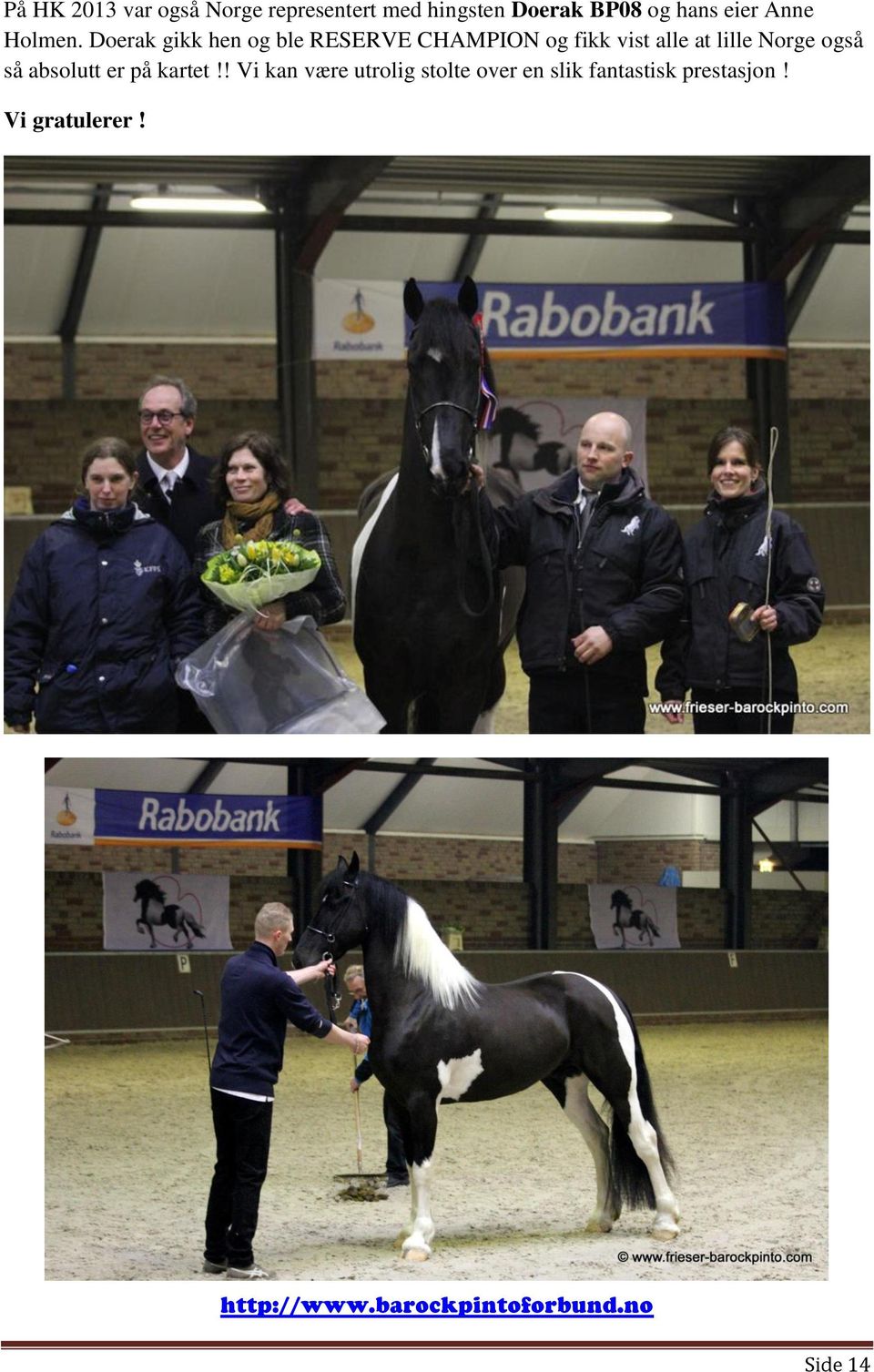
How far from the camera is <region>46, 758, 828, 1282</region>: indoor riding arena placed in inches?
167

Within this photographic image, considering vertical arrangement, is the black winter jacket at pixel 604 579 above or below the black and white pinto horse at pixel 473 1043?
above

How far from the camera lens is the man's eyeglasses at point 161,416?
12.4ft

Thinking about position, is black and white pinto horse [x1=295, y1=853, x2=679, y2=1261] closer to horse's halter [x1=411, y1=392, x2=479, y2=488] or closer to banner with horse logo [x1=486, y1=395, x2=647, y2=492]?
horse's halter [x1=411, y1=392, x2=479, y2=488]

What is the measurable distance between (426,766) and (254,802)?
0.69 metres

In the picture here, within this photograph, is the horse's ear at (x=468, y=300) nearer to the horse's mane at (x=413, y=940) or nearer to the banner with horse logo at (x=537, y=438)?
the horse's mane at (x=413, y=940)

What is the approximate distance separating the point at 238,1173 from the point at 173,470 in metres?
1.68

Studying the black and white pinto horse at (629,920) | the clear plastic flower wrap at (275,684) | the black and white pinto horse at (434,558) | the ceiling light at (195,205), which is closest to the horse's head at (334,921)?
the clear plastic flower wrap at (275,684)

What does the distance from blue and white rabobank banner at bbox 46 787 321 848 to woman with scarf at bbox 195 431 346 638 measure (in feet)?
5.89

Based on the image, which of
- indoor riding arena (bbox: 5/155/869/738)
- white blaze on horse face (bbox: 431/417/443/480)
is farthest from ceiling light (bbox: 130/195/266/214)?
white blaze on horse face (bbox: 431/417/443/480)

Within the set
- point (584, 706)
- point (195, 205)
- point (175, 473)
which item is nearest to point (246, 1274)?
point (584, 706)

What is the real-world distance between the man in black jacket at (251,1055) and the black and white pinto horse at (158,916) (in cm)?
314

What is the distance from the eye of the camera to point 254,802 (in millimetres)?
5770
